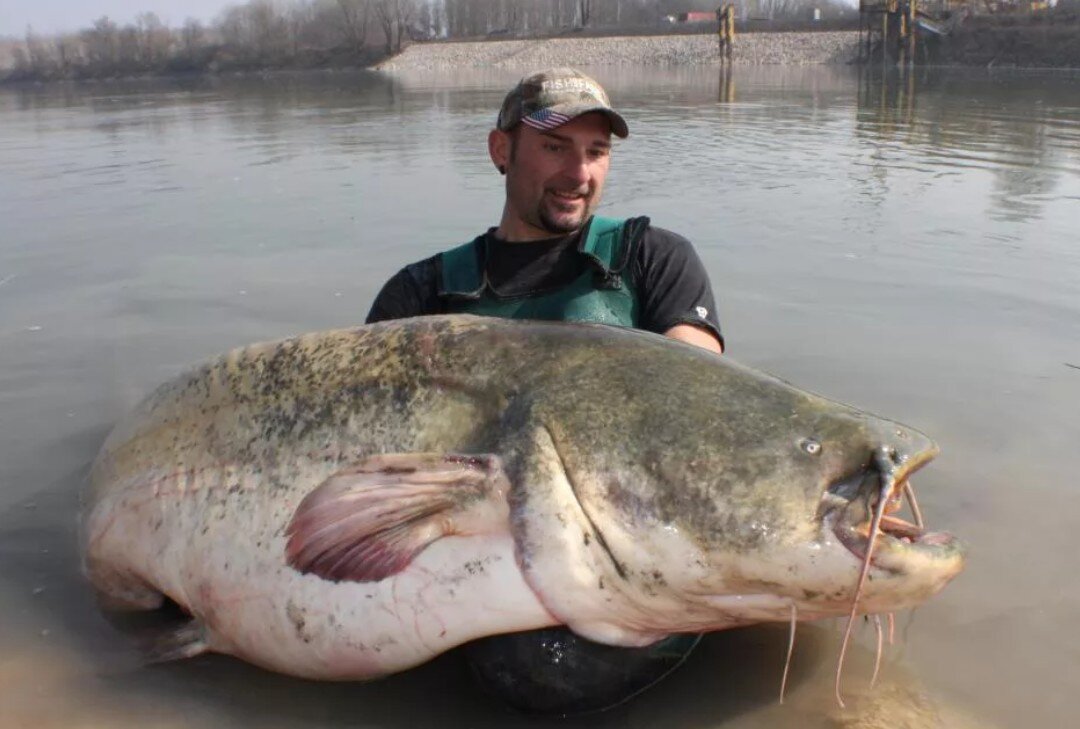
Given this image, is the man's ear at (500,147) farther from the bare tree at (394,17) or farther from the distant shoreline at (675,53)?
the bare tree at (394,17)

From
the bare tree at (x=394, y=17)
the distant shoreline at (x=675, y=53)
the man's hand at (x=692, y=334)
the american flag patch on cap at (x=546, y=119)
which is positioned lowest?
the man's hand at (x=692, y=334)

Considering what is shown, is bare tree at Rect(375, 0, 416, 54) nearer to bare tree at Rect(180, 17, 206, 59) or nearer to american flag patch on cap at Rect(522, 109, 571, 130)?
bare tree at Rect(180, 17, 206, 59)

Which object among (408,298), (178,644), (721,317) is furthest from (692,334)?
(721,317)

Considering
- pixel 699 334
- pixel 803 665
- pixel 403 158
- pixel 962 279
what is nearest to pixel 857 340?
pixel 962 279

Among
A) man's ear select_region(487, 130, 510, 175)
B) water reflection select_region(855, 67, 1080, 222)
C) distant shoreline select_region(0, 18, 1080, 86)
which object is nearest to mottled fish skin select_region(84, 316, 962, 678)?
man's ear select_region(487, 130, 510, 175)

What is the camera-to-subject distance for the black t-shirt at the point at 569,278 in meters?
3.64

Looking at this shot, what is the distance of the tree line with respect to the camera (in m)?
80.7

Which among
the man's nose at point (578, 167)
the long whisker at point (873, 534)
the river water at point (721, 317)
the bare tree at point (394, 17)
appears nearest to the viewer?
the long whisker at point (873, 534)

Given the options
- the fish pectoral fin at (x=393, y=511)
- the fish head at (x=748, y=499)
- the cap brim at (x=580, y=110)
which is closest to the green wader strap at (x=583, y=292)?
the cap brim at (x=580, y=110)

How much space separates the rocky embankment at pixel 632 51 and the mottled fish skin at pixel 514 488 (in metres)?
52.9

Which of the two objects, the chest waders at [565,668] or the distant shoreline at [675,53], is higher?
the distant shoreline at [675,53]

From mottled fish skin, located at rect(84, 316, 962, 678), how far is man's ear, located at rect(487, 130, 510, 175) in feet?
4.11

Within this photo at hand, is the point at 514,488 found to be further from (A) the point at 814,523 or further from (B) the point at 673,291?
(B) the point at 673,291

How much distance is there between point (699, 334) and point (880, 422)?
4.21 feet
